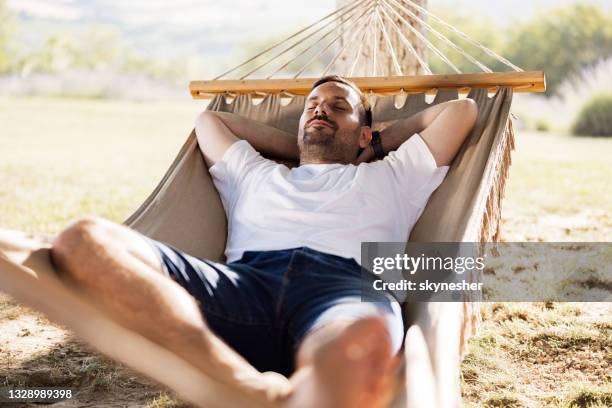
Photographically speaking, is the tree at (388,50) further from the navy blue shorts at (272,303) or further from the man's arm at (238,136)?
the navy blue shorts at (272,303)

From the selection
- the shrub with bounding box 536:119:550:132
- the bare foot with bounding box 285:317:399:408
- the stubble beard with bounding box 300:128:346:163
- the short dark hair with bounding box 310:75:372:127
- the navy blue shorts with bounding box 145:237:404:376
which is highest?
the shrub with bounding box 536:119:550:132

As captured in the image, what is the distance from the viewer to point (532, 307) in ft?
9.30

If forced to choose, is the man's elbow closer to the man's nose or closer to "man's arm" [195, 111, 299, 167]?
the man's nose

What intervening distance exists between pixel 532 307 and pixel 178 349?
1845 mm

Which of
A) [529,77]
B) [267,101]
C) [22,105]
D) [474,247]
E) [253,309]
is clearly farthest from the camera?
[22,105]

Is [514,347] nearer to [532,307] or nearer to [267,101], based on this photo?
[532,307]

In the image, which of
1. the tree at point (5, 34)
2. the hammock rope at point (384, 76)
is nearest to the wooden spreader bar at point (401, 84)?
the hammock rope at point (384, 76)

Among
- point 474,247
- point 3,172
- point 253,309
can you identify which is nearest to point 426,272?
point 474,247

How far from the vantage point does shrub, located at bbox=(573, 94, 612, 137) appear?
830cm

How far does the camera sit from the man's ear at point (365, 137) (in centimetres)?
233

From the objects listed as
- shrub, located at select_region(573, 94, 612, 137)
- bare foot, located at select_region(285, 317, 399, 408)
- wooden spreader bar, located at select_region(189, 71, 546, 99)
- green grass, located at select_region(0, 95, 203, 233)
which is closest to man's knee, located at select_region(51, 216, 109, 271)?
bare foot, located at select_region(285, 317, 399, 408)

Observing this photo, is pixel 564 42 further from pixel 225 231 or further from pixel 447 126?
pixel 225 231

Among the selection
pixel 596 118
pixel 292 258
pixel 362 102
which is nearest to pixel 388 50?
pixel 362 102

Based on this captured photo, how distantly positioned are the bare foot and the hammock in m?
0.07
